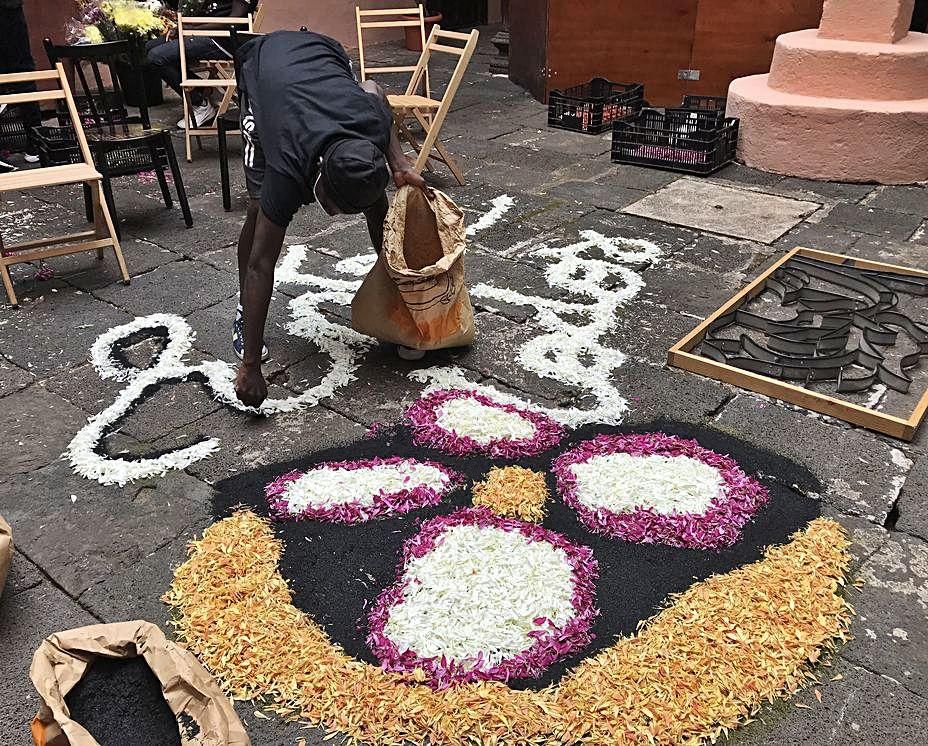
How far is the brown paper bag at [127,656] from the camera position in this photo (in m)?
1.72

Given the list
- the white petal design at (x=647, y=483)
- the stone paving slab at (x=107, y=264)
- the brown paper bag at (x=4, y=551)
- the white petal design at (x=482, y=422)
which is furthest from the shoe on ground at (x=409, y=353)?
the stone paving slab at (x=107, y=264)

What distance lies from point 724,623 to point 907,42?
5528 millimetres

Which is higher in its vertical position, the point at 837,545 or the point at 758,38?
the point at 758,38

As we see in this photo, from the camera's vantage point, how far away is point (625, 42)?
25.5ft

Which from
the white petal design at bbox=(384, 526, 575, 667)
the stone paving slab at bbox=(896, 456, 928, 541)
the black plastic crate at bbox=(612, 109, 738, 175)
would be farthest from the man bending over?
the black plastic crate at bbox=(612, 109, 738, 175)

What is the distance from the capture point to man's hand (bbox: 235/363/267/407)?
3.27m

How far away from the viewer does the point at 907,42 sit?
236 inches

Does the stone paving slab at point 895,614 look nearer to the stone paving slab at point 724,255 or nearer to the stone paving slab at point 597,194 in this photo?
the stone paving slab at point 724,255

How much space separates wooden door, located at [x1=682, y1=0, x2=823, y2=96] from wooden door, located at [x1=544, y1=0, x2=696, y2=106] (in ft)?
0.43

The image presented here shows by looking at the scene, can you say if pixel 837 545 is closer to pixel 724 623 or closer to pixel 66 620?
pixel 724 623

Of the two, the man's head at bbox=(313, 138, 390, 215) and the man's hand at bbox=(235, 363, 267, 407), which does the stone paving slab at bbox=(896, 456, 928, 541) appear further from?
the man's hand at bbox=(235, 363, 267, 407)

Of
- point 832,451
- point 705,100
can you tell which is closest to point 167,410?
point 832,451

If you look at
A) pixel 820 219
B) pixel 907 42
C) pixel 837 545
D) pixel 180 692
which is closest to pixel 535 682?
pixel 180 692

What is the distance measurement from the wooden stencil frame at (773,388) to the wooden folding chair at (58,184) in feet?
10.2
